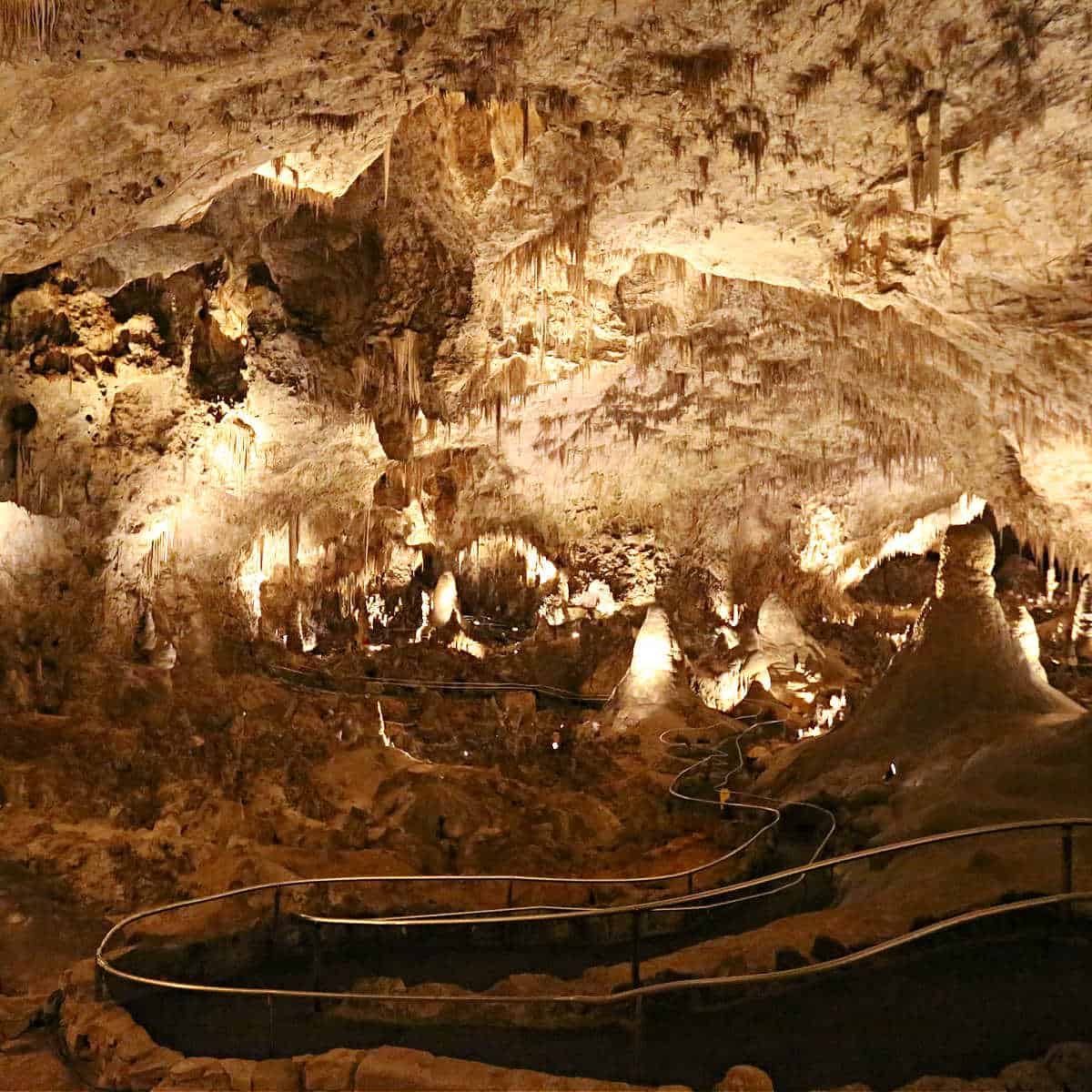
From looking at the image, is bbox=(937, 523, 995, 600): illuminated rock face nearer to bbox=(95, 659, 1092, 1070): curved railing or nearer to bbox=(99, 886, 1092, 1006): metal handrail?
bbox=(95, 659, 1092, 1070): curved railing

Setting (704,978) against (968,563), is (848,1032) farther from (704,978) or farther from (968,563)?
(968,563)

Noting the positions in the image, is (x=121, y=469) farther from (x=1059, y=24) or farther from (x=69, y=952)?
(x=1059, y=24)

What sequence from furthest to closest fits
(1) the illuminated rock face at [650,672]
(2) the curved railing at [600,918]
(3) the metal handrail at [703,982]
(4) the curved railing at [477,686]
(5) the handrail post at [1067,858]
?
(4) the curved railing at [477,686] < (1) the illuminated rock face at [650,672] < (5) the handrail post at [1067,858] < (2) the curved railing at [600,918] < (3) the metal handrail at [703,982]

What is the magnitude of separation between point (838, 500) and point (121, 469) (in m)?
13.8

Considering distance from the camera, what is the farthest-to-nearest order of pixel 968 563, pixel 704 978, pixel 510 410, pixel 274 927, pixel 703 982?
pixel 510 410
pixel 968 563
pixel 274 927
pixel 704 978
pixel 703 982

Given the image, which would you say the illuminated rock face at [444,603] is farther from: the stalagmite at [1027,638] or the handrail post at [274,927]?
the handrail post at [274,927]

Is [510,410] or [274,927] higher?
[510,410]

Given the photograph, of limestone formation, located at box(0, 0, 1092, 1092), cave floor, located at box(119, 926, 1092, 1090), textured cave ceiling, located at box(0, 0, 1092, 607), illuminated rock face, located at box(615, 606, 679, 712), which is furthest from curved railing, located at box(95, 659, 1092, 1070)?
illuminated rock face, located at box(615, 606, 679, 712)

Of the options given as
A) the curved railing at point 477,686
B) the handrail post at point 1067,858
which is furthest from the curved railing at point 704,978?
the curved railing at point 477,686

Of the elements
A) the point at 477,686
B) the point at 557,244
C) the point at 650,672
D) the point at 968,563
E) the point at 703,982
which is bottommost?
the point at 477,686

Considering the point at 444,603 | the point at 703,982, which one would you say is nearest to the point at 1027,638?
the point at 703,982

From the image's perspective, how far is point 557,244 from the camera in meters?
10.9

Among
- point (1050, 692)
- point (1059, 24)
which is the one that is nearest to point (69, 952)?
point (1050, 692)

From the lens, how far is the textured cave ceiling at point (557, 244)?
21.5 feet
